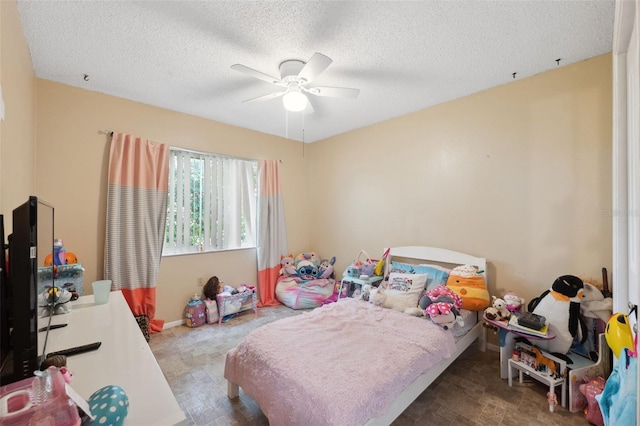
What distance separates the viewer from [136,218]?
9.53ft

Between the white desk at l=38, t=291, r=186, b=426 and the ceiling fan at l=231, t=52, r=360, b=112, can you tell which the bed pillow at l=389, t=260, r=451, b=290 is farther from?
the white desk at l=38, t=291, r=186, b=426

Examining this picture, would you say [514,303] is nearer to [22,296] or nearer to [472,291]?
[472,291]

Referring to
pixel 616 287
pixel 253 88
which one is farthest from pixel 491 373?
pixel 253 88

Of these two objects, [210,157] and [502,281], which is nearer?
[502,281]

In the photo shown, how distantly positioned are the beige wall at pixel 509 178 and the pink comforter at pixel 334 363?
3.73 feet

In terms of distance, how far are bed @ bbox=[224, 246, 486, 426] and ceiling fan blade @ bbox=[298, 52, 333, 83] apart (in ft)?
6.28

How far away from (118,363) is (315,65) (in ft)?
6.44

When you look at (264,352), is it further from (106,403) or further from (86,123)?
(86,123)

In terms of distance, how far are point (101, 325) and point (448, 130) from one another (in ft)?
11.2

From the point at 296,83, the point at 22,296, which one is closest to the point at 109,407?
the point at 22,296

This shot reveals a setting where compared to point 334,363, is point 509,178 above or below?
above

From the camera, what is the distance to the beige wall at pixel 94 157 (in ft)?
8.18

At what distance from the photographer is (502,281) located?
2564mm

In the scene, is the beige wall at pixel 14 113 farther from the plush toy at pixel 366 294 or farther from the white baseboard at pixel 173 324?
the plush toy at pixel 366 294
